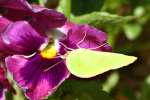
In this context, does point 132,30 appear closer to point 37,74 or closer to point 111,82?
point 111,82

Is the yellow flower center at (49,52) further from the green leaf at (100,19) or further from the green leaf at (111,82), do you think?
the green leaf at (111,82)

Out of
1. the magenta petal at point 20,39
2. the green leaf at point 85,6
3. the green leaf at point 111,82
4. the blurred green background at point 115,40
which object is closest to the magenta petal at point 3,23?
the magenta petal at point 20,39

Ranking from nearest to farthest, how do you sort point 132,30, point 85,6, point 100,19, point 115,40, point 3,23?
point 3,23 → point 100,19 → point 85,6 → point 132,30 → point 115,40

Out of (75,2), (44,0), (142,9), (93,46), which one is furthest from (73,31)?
(142,9)

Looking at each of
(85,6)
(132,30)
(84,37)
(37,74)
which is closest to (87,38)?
(84,37)

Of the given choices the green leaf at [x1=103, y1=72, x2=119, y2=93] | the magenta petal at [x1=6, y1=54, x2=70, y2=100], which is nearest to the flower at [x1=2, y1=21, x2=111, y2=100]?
the magenta petal at [x1=6, y1=54, x2=70, y2=100]

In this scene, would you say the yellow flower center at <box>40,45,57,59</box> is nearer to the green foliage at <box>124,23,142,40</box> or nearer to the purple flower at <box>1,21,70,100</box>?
the purple flower at <box>1,21,70,100</box>
